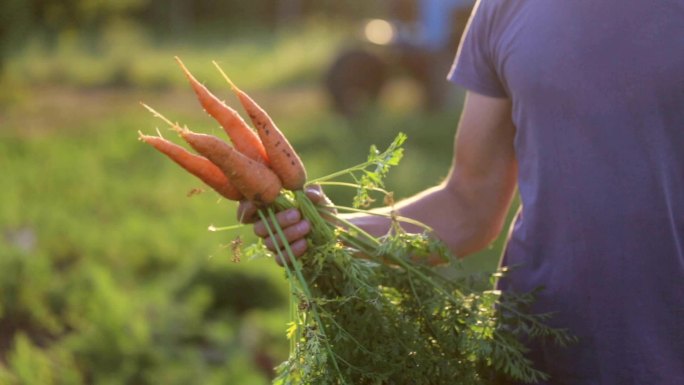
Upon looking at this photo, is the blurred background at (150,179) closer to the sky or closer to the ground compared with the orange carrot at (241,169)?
closer to the ground

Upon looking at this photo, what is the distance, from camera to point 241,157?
90.6 inches

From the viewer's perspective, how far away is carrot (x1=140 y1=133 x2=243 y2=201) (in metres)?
2.39

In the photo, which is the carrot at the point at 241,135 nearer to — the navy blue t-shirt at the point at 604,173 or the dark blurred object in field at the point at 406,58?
the navy blue t-shirt at the point at 604,173

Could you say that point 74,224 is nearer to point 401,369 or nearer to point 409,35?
point 401,369

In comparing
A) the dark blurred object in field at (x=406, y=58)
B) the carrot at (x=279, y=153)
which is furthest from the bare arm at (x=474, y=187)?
the dark blurred object in field at (x=406, y=58)


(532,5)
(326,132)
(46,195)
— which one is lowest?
(326,132)

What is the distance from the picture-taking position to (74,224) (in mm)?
7512

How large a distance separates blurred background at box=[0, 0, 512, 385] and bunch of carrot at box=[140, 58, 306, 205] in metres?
0.10

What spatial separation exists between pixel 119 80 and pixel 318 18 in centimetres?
1231

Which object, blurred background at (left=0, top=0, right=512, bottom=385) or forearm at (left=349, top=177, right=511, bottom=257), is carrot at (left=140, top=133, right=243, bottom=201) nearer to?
blurred background at (left=0, top=0, right=512, bottom=385)

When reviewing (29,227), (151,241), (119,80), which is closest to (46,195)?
(29,227)

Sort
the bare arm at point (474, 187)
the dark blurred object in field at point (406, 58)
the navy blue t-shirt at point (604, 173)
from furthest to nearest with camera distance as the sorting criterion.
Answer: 1. the dark blurred object in field at point (406, 58)
2. the bare arm at point (474, 187)
3. the navy blue t-shirt at point (604, 173)

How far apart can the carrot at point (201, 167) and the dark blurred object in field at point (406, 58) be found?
12.0m

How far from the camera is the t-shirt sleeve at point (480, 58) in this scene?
2.43 m
